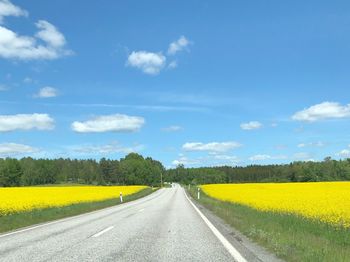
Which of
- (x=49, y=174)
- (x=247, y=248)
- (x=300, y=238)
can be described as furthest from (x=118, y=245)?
(x=49, y=174)

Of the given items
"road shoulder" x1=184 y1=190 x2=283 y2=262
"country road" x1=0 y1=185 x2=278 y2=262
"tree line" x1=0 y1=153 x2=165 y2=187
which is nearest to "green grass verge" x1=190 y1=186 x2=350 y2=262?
"road shoulder" x1=184 y1=190 x2=283 y2=262

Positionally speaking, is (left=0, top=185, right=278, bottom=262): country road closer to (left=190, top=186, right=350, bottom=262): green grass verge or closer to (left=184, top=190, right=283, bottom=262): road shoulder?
(left=184, top=190, right=283, bottom=262): road shoulder

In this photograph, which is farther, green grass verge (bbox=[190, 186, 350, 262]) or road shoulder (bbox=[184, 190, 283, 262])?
road shoulder (bbox=[184, 190, 283, 262])

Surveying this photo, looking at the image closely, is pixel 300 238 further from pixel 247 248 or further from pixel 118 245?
pixel 118 245

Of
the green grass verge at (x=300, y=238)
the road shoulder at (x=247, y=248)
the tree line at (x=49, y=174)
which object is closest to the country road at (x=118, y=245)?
the road shoulder at (x=247, y=248)

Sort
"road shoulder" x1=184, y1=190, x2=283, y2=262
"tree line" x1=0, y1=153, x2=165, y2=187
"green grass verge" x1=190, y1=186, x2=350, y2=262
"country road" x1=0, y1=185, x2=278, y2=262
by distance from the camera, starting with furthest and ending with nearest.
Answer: "tree line" x1=0, y1=153, x2=165, y2=187
"country road" x1=0, y1=185, x2=278, y2=262
"road shoulder" x1=184, y1=190, x2=283, y2=262
"green grass verge" x1=190, y1=186, x2=350, y2=262

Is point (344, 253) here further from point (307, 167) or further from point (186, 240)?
point (307, 167)

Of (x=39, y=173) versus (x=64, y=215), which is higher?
(x=39, y=173)

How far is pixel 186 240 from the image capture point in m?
Result: 12.7

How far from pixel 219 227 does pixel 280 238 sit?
5.29m

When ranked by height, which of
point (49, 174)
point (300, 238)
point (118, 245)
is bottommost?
point (118, 245)

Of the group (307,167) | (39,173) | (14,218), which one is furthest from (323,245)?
(39,173)

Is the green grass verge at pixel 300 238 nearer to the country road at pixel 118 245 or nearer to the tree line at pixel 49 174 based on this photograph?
the country road at pixel 118 245

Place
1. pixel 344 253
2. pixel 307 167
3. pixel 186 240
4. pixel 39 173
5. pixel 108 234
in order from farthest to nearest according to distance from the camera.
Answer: pixel 39 173 < pixel 307 167 < pixel 108 234 < pixel 186 240 < pixel 344 253
